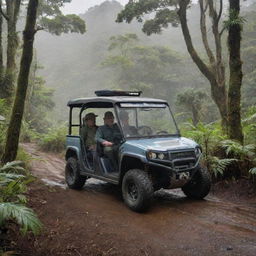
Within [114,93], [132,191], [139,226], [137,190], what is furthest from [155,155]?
[114,93]

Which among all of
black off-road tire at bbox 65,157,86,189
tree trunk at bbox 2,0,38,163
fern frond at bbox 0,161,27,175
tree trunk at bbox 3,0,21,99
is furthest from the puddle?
tree trunk at bbox 3,0,21,99

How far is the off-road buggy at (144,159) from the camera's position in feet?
18.8

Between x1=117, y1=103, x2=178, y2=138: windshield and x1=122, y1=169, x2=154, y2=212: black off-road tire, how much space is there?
90cm

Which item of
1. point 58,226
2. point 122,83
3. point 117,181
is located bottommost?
point 58,226

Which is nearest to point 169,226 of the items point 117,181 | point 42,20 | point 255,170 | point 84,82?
point 117,181

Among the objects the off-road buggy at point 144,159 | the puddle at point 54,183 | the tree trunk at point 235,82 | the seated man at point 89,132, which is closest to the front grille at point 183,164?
the off-road buggy at point 144,159

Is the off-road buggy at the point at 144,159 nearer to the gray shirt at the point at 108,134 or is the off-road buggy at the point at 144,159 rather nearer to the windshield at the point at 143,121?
the windshield at the point at 143,121

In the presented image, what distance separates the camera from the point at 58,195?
22.9 ft

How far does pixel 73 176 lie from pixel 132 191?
2.30 meters

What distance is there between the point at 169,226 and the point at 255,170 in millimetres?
2184

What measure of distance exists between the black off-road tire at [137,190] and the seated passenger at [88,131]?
1.94 metres

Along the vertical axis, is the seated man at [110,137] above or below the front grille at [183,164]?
above

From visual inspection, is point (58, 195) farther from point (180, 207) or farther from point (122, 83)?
point (122, 83)

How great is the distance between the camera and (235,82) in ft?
25.2
